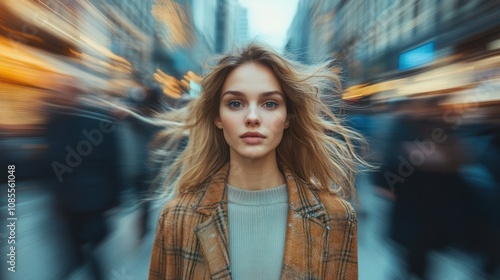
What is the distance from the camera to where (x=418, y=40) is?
4.71 feet

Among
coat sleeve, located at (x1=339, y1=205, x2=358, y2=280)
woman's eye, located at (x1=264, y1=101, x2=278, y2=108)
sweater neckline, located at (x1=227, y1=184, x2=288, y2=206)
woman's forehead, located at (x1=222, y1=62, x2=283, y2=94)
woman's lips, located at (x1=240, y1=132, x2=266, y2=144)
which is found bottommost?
coat sleeve, located at (x1=339, y1=205, x2=358, y2=280)

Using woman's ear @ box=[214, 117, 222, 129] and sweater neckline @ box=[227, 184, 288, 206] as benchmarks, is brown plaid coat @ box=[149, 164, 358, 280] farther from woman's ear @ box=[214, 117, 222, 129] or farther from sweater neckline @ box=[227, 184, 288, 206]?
woman's ear @ box=[214, 117, 222, 129]

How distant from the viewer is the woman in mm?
1379

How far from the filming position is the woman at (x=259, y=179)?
54.3 inches

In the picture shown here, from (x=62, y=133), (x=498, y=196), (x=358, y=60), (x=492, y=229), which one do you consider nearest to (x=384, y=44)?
(x=358, y=60)

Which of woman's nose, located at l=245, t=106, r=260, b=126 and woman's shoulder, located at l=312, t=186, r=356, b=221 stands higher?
woman's nose, located at l=245, t=106, r=260, b=126

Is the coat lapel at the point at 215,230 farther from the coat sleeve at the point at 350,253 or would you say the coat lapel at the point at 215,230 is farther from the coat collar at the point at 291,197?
the coat sleeve at the point at 350,253

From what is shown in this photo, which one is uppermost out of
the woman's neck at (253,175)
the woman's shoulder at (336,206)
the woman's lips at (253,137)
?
the woman's lips at (253,137)

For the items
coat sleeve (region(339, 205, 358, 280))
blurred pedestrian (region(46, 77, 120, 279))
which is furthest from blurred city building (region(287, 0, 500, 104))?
blurred pedestrian (region(46, 77, 120, 279))

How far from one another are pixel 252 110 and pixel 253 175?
314 mm

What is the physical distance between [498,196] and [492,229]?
0.13 metres

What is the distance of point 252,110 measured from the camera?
52.9 inches

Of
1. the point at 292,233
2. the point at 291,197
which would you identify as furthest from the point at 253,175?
the point at 292,233

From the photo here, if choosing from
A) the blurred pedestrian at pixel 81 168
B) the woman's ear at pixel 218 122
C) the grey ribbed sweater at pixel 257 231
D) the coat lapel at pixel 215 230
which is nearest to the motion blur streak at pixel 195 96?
the blurred pedestrian at pixel 81 168
